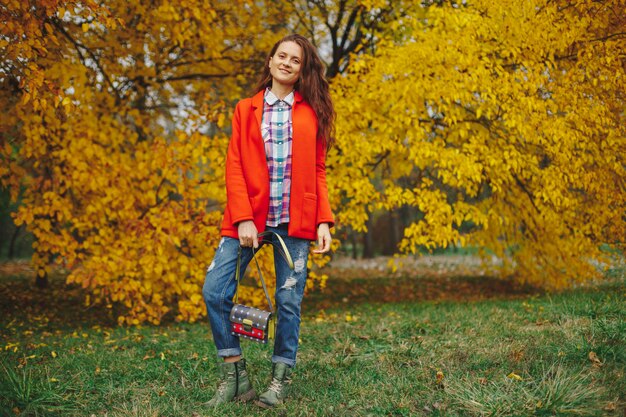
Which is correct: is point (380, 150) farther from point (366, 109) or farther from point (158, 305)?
point (158, 305)

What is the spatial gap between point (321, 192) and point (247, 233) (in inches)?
20.3

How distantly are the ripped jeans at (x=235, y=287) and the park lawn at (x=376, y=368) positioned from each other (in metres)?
0.30

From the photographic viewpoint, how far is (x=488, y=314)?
4.98 m

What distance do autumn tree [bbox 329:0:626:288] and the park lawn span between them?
4.11 ft

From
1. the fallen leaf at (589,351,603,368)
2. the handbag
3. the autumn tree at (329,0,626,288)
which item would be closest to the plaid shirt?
the handbag

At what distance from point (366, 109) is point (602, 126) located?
2.32 m

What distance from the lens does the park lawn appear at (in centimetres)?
255

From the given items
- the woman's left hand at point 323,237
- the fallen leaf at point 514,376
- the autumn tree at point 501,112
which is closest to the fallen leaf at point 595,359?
the fallen leaf at point 514,376

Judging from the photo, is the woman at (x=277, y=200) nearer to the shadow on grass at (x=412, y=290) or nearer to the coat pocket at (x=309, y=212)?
the coat pocket at (x=309, y=212)

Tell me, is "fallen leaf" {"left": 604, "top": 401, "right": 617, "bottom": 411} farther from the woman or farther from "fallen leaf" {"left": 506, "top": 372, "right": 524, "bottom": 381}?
the woman

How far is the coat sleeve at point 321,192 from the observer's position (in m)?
2.84

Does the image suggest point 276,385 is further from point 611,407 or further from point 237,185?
point 611,407

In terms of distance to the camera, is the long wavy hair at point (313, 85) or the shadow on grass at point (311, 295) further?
the shadow on grass at point (311, 295)

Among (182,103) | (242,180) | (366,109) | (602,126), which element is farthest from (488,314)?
(182,103)
